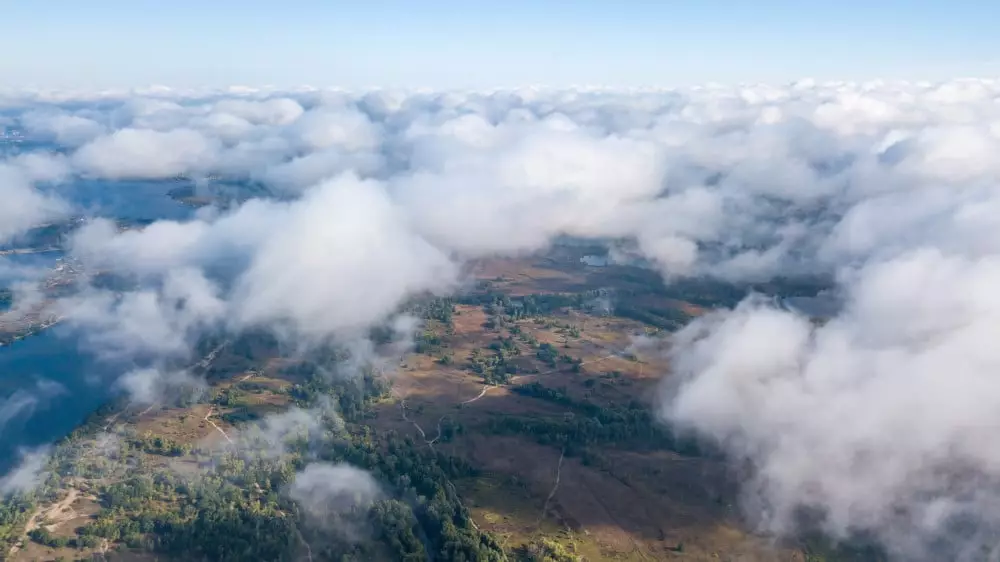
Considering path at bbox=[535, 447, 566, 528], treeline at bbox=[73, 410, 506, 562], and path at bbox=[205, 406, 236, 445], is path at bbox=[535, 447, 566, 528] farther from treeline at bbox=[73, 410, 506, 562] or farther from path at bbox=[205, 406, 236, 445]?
path at bbox=[205, 406, 236, 445]

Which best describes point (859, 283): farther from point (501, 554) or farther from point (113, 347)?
point (113, 347)

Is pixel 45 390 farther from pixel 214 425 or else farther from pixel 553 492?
pixel 553 492

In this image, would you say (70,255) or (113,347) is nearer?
(113,347)

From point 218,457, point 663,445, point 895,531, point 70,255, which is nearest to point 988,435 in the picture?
point 895,531

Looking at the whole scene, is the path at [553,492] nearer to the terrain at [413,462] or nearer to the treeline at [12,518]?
the terrain at [413,462]

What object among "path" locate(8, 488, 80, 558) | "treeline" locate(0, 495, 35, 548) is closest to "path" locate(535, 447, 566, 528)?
"path" locate(8, 488, 80, 558)
